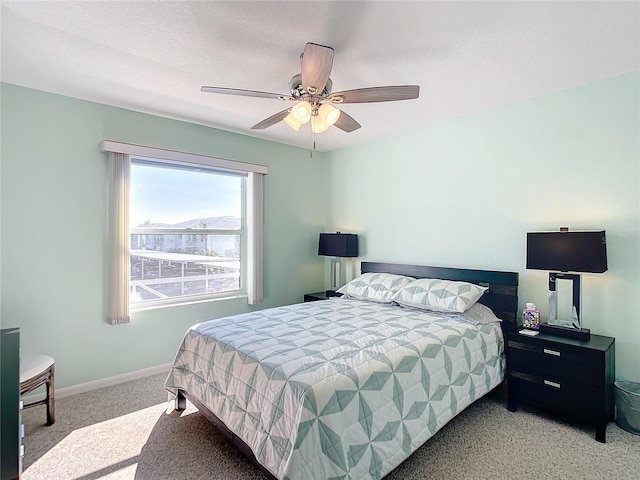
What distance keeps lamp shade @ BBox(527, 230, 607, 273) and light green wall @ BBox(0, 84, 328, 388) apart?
3258 millimetres

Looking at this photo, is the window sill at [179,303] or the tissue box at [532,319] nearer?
the tissue box at [532,319]

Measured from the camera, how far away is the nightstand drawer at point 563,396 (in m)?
2.22

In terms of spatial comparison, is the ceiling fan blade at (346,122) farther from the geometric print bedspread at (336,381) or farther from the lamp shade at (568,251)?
the lamp shade at (568,251)

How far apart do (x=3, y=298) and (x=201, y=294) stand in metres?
1.65

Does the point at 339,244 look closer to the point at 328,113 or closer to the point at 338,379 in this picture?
the point at 328,113

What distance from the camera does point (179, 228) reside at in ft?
11.8

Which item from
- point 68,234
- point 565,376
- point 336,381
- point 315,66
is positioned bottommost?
point 565,376

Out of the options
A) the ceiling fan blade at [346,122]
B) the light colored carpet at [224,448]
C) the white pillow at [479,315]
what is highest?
the ceiling fan blade at [346,122]

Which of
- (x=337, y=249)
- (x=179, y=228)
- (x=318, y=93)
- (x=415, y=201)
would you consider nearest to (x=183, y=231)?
(x=179, y=228)

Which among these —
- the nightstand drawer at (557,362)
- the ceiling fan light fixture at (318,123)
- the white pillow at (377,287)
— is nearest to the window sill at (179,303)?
the white pillow at (377,287)

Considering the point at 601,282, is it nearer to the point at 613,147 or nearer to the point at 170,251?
the point at 613,147

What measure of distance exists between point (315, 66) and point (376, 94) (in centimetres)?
47

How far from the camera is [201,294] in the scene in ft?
12.4

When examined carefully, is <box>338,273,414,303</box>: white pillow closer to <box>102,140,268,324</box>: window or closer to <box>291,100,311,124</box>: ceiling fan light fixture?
<box>102,140,268,324</box>: window
